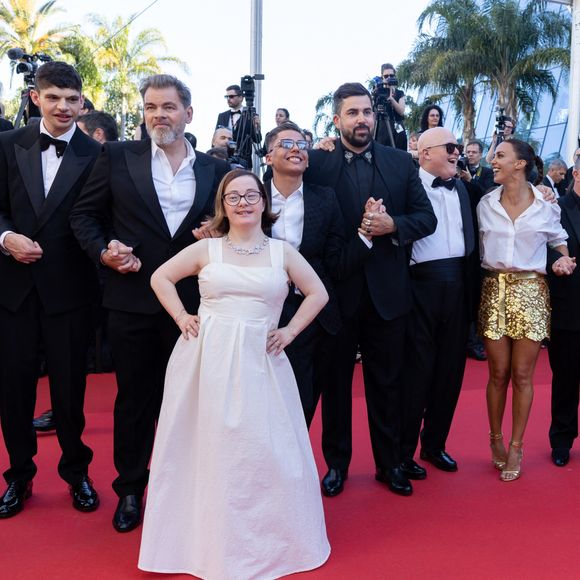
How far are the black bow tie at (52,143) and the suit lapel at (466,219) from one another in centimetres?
211

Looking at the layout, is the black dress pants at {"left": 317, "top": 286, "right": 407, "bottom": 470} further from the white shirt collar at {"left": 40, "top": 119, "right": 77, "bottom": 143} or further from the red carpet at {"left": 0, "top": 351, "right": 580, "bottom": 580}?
the white shirt collar at {"left": 40, "top": 119, "right": 77, "bottom": 143}

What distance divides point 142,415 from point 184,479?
1.79 feet

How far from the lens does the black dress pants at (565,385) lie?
4227mm

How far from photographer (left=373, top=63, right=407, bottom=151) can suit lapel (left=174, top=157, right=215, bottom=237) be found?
3.68 m

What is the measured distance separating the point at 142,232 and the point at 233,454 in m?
1.09

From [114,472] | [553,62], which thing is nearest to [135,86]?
[553,62]

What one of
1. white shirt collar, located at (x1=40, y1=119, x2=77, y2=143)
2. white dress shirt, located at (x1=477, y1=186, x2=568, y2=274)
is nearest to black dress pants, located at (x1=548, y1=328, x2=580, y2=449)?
white dress shirt, located at (x1=477, y1=186, x2=568, y2=274)

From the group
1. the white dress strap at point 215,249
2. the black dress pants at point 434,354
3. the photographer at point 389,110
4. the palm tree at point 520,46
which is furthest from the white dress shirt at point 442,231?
the palm tree at point 520,46

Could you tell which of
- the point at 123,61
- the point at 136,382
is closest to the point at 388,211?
the point at 136,382

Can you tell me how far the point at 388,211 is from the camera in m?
3.60

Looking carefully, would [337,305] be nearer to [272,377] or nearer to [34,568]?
[272,377]

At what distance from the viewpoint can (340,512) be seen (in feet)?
11.2

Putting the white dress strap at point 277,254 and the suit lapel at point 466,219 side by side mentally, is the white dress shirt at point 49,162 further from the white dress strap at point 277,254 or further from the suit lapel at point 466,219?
the suit lapel at point 466,219

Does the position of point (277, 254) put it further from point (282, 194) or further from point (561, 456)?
point (561, 456)
